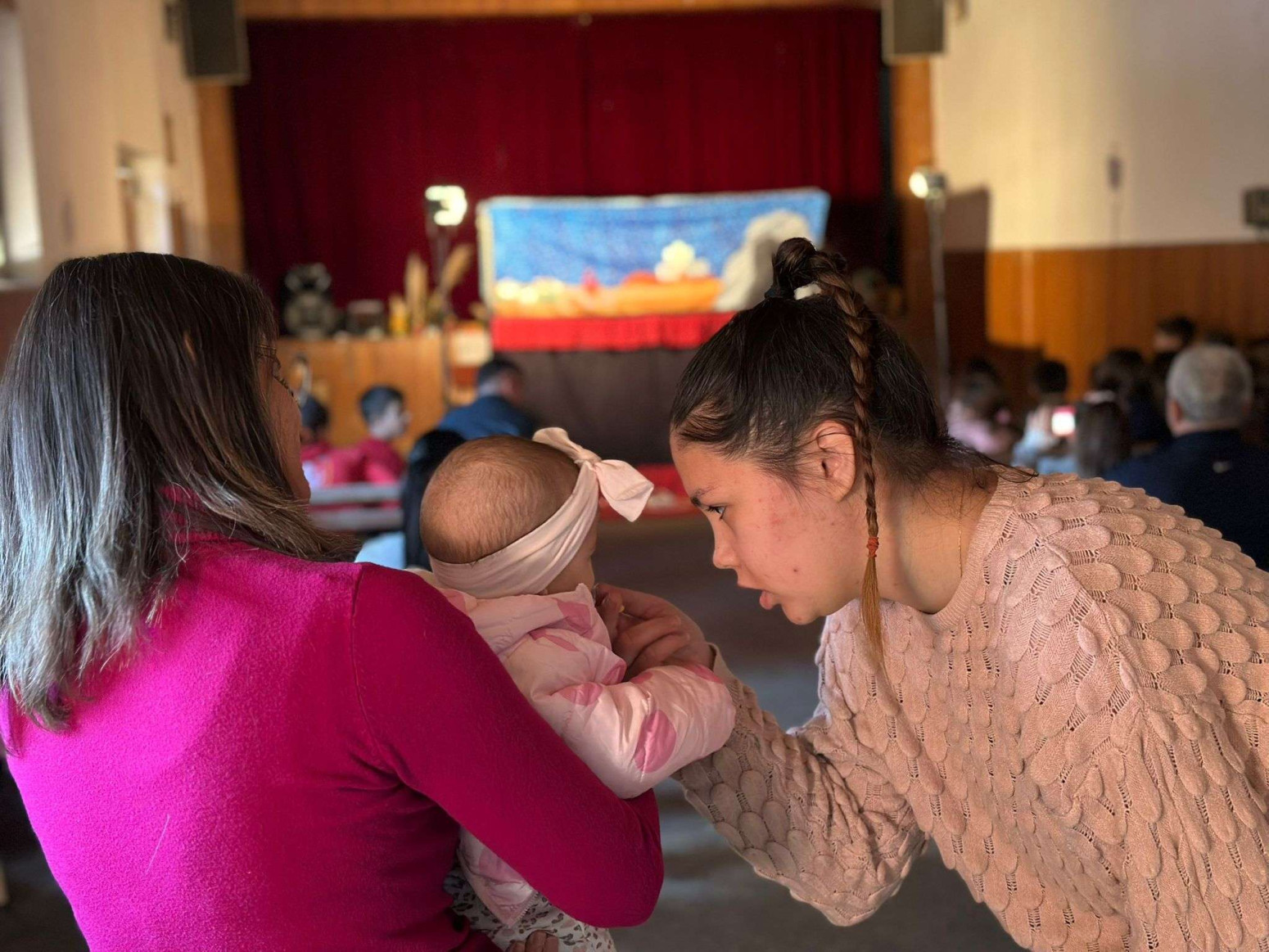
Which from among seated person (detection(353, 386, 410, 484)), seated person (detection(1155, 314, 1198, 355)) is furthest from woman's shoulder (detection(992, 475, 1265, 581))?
seated person (detection(1155, 314, 1198, 355))

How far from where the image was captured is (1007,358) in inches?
392

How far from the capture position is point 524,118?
470 inches

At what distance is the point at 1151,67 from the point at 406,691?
25.2 feet

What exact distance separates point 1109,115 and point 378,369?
567 centimetres

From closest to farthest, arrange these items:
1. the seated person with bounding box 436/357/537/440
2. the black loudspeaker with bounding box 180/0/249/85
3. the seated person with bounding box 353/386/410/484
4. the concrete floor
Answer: the concrete floor → the seated person with bounding box 436/357/537/440 → the seated person with bounding box 353/386/410/484 → the black loudspeaker with bounding box 180/0/249/85

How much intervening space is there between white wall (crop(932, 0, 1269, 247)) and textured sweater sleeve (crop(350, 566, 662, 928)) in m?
6.66

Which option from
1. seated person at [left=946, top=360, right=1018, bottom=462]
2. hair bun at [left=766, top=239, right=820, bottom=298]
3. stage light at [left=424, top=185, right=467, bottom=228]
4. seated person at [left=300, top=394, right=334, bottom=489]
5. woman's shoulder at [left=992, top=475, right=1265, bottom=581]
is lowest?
seated person at [left=946, top=360, right=1018, bottom=462]

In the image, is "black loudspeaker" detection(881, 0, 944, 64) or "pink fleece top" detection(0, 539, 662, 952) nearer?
"pink fleece top" detection(0, 539, 662, 952)

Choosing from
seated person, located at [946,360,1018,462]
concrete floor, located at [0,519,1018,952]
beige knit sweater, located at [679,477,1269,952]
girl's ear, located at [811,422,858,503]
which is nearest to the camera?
beige knit sweater, located at [679,477,1269,952]

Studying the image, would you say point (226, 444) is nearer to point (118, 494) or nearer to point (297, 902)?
point (118, 494)

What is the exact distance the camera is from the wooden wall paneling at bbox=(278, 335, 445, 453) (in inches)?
397

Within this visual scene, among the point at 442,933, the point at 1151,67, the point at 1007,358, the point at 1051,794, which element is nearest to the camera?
the point at 442,933

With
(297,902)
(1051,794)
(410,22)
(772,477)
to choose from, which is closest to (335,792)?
(297,902)

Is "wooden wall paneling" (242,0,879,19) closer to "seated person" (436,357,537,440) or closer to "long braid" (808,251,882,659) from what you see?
"seated person" (436,357,537,440)
